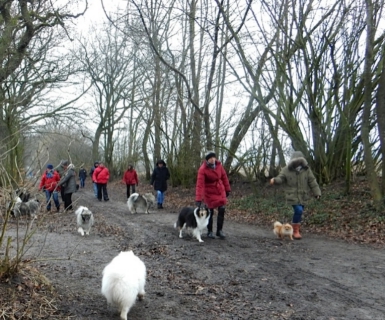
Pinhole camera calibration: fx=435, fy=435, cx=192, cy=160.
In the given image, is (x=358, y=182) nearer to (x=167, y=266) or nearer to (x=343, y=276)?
(x=343, y=276)

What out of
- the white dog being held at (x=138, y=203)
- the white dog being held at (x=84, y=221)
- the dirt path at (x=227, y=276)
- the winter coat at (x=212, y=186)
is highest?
the winter coat at (x=212, y=186)

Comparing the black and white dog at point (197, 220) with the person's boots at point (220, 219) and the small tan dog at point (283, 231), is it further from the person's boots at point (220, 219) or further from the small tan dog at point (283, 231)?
the small tan dog at point (283, 231)

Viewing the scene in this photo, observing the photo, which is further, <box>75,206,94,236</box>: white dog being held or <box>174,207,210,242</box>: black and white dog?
<box>75,206,94,236</box>: white dog being held

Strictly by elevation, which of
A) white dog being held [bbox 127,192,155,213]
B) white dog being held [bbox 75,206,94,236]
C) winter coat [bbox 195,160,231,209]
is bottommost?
white dog being held [bbox 75,206,94,236]

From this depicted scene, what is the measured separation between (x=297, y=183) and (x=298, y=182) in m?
0.03

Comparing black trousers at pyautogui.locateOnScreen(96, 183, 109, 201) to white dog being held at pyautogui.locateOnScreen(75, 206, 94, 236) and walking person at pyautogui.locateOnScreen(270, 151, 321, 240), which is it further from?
walking person at pyautogui.locateOnScreen(270, 151, 321, 240)

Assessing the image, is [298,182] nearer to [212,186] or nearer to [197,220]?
[212,186]

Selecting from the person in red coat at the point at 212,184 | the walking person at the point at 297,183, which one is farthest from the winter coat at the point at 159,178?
the walking person at the point at 297,183

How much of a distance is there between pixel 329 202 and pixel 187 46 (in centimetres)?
1137

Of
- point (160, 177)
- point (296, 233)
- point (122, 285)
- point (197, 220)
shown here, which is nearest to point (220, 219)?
point (197, 220)

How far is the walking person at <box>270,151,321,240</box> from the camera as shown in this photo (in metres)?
10.1

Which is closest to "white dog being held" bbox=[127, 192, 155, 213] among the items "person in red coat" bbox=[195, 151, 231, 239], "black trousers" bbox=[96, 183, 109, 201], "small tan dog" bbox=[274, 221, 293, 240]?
"black trousers" bbox=[96, 183, 109, 201]

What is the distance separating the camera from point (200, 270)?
23.1ft

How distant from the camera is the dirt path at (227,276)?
5.18m
